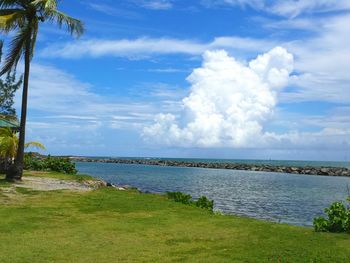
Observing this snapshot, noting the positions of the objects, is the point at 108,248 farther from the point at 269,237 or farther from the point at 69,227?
the point at 269,237

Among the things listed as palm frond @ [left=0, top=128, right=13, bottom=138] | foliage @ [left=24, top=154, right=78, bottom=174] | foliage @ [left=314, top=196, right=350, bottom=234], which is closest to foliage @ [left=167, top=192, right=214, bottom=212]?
foliage @ [left=314, top=196, right=350, bottom=234]

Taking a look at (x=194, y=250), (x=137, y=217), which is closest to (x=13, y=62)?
(x=137, y=217)

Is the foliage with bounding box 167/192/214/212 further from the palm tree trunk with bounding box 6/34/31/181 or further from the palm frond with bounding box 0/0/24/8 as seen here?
the palm frond with bounding box 0/0/24/8

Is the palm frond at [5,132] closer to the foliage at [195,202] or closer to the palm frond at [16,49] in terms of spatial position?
the palm frond at [16,49]

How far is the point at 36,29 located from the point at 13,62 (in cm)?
241

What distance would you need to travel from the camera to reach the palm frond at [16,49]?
24.8 metres

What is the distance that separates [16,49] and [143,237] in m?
16.8

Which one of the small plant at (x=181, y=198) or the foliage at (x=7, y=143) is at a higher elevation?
the foliage at (x=7, y=143)

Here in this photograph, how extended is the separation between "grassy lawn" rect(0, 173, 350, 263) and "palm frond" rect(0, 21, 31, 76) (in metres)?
9.48

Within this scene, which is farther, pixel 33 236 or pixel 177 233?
pixel 177 233

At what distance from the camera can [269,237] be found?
1310cm

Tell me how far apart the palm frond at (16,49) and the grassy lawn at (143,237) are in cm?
948

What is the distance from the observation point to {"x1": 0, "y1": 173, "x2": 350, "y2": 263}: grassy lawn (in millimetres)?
10688

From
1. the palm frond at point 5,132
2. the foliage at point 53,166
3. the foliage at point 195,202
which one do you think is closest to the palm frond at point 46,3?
the palm frond at point 5,132
